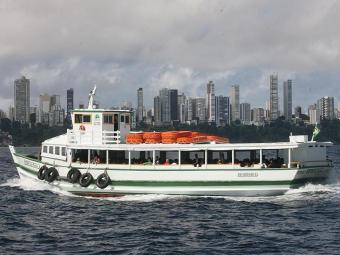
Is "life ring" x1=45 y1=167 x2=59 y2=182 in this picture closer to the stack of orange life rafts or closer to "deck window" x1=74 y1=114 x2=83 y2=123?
"deck window" x1=74 y1=114 x2=83 y2=123

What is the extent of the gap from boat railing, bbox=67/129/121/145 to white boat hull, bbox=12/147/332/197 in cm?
294

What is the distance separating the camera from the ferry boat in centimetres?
3747

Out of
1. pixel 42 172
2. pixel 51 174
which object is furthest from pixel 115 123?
pixel 42 172

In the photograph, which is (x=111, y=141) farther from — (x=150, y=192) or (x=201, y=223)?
(x=201, y=223)

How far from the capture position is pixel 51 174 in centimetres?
4328

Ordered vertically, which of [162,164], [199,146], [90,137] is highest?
[90,137]

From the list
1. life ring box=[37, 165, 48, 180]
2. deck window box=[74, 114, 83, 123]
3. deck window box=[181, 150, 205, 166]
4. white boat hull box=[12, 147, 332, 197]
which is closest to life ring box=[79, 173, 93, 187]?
white boat hull box=[12, 147, 332, 197]

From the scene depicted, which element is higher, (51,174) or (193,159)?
(193,159)

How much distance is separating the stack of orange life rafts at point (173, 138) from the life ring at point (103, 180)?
3097 mm

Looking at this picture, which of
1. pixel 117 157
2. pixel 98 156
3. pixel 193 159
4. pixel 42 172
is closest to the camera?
pixel 193 159

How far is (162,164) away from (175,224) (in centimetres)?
900

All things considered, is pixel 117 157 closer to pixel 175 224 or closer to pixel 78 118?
pixel 78 118

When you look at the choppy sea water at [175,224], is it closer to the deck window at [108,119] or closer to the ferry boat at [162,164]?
the ferry boat at [162,164]

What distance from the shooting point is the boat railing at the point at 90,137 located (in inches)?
1702
